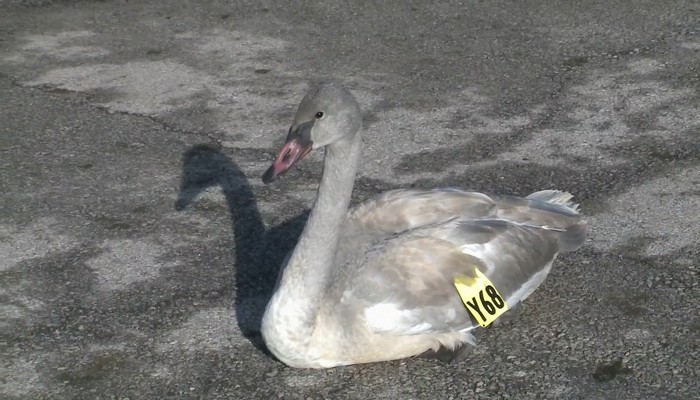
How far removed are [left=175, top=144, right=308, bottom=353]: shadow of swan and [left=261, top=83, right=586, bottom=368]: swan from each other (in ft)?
1.33

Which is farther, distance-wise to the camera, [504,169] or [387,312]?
[504,169]

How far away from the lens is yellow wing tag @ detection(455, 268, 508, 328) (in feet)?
15.3

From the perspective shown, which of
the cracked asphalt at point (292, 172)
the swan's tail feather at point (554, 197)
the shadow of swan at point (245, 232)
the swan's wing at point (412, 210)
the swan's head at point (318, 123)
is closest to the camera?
the swan's head at point (318, 123)

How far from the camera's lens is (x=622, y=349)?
15.5ft

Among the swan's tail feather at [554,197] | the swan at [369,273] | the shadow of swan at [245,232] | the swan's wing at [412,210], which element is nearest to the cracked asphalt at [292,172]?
the shadow of swan at [245,232]

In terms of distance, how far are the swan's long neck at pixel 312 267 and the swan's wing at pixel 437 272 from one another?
0.52 ft

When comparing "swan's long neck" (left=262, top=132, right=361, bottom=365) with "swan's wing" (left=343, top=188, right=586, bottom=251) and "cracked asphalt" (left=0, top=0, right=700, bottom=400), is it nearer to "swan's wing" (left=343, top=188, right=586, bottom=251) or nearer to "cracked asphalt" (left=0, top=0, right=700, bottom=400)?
"cracked asphalt" (left=0, top=0, right=700, bottom=400)

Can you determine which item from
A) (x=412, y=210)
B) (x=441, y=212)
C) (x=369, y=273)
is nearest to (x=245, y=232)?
(x=412, y=210)

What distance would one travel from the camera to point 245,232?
5832 millimetres

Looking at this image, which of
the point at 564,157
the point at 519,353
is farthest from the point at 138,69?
the point at 519,353

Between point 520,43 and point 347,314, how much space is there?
4485 mm

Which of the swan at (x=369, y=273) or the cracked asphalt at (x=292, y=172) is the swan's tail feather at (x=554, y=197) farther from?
the swan at (x=369, y=273)

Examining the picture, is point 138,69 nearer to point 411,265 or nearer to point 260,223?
point 260,223

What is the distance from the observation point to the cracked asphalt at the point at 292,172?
4656 millimetres
